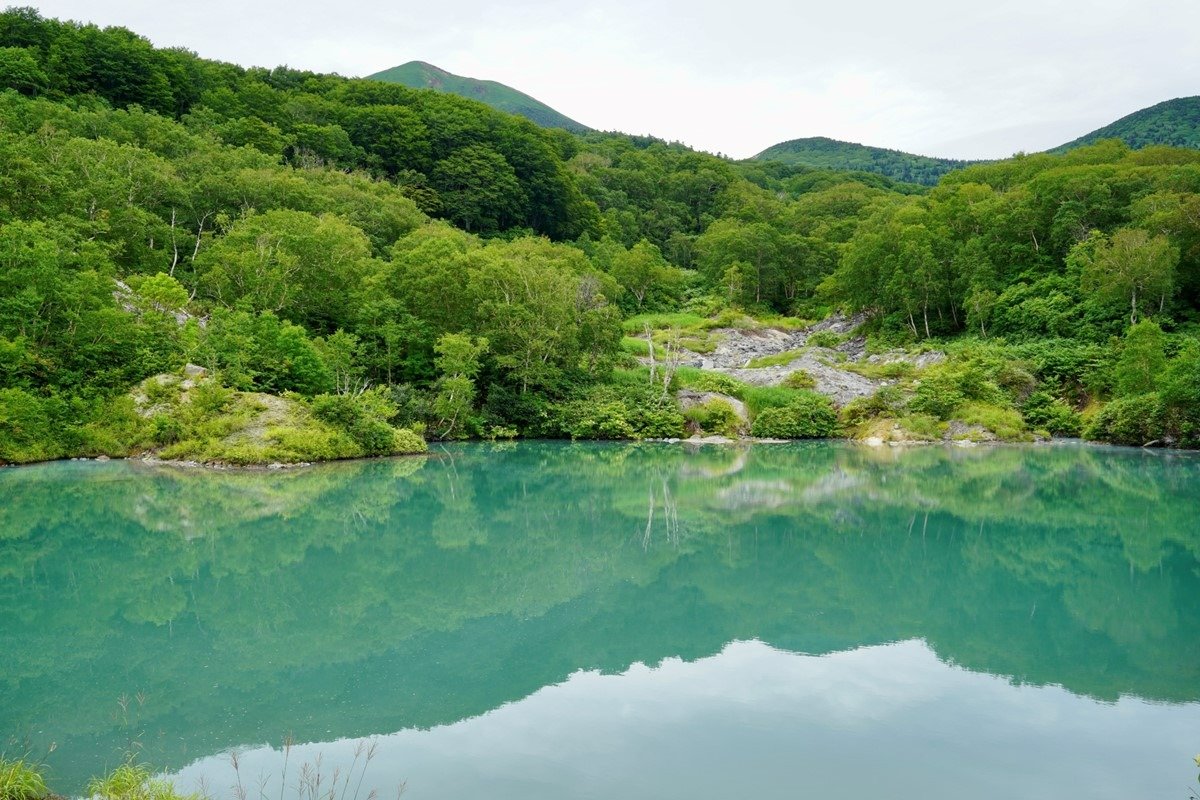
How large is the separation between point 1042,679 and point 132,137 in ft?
169

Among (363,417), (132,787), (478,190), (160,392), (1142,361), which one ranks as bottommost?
(363,417)

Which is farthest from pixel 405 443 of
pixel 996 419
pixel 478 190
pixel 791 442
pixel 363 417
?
pixel 478 190

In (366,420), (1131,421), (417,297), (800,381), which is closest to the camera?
(366,420)

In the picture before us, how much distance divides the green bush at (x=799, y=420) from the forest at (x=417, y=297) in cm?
14

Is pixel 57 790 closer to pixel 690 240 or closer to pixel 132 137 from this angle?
pixel 132 137

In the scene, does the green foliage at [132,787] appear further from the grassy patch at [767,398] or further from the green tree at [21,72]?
the green tree at [21,72]

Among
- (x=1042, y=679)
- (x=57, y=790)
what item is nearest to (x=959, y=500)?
(x=1042, y=679)

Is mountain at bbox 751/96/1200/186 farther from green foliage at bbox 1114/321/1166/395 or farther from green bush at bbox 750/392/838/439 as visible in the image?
green bush at bbox 750/392/838/439

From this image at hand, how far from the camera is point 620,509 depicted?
19.2m

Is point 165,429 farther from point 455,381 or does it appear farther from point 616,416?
point 616,416

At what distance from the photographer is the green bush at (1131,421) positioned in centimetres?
3219

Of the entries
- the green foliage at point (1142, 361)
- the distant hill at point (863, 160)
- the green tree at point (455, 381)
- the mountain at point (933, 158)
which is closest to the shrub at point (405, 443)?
the green tree at point (455, 381)

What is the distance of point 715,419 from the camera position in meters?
36.8

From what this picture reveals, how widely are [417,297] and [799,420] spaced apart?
18.1 m
